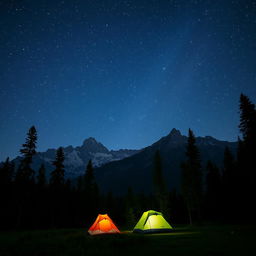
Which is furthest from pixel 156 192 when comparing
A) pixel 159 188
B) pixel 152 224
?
pixel 152 224

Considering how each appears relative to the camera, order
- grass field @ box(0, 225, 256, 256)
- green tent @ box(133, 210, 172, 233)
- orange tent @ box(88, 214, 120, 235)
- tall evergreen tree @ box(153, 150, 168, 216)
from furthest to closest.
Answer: tall evergreen tree @ box(153, 150, 168, 216) → orange tent @ box(88, 214, 120, 235) → green tent @ box(133, 210, 172, 233) → grass field @ box(0, 225, 256, 256)

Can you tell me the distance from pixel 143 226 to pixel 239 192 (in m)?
27.1

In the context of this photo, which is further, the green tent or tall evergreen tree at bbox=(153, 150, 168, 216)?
tall evergreen tree at bbox=(153, 150, 168, 216)

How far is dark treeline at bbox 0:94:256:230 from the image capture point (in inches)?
1288

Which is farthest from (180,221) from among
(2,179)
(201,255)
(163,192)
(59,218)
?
(201,255)

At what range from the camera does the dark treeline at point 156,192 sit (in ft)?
107

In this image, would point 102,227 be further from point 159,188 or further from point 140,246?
point 159,188

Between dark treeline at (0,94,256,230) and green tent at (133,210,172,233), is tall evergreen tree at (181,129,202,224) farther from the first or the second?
green tent at (133,210,172,233)

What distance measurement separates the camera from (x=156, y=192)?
1889 inches

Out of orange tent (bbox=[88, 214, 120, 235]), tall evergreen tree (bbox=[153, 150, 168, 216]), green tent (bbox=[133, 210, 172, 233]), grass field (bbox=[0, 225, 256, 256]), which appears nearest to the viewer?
grass field (bbox=[0, 225, 256, 256])

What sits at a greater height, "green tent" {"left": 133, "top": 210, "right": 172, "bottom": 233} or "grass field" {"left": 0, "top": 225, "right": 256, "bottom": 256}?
"green tent" {"left": 133, "top": 210, "right": 172, "bottom": 233}

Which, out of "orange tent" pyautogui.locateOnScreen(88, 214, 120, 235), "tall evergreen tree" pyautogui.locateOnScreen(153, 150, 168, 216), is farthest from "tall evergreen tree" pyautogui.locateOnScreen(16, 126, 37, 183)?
"tall evergreen tree" pyautogui.locateOnScreen(153, 150, 168, 216)

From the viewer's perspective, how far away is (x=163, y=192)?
47.3 m

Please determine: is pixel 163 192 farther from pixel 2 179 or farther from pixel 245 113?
pixel 2 179
